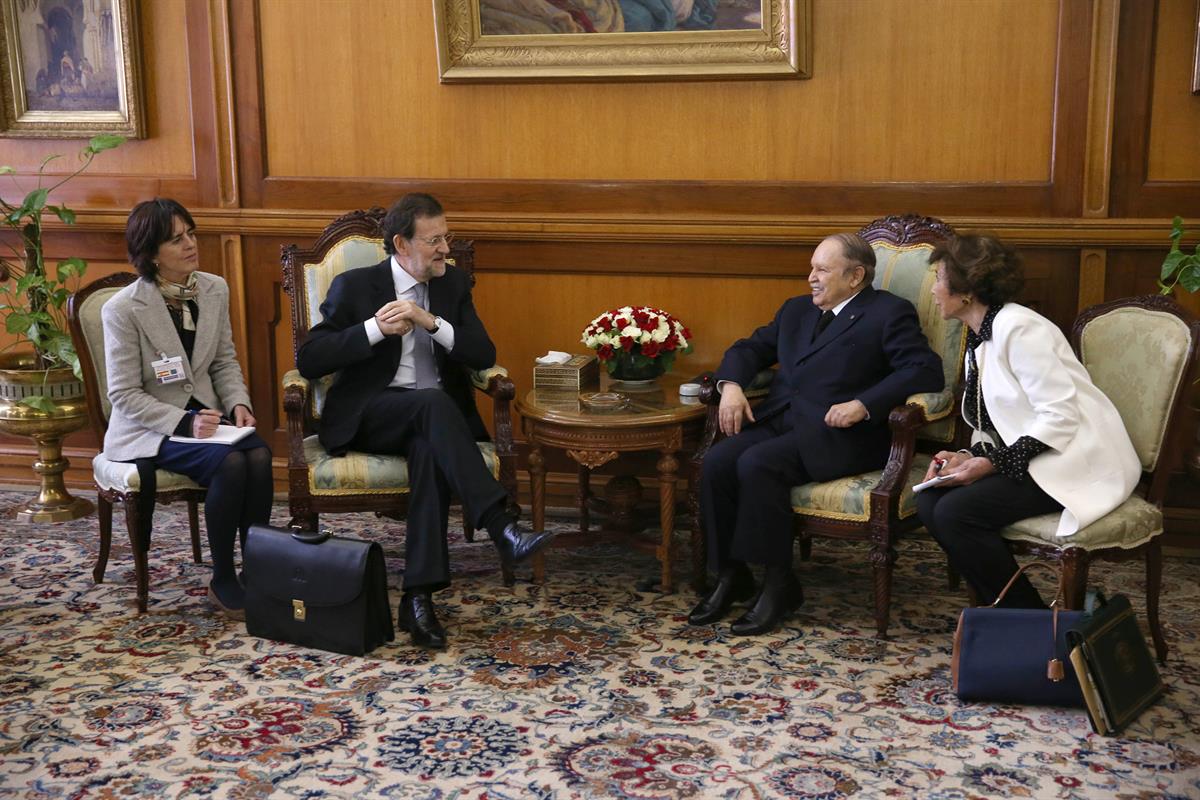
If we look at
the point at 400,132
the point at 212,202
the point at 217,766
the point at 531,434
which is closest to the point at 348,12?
the point at 400,132

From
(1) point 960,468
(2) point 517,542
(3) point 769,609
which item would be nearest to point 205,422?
(2) point 517,542

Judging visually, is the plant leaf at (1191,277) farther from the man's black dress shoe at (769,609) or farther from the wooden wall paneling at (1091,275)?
the man's black dress shoe at (769,609)

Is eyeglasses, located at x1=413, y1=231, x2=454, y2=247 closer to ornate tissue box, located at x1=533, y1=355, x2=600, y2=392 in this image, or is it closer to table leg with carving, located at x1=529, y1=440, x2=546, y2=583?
ornate tissue box, located at x1=533, y1=355, x2=600, y2=392

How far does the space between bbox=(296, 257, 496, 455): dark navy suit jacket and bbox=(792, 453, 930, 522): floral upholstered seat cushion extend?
1.28m

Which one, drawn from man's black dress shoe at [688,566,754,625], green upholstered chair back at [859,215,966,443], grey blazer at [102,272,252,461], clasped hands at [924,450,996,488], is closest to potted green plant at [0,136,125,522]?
grey blazer at [102,272,252,461]

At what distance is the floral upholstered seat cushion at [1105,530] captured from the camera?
3773 mm

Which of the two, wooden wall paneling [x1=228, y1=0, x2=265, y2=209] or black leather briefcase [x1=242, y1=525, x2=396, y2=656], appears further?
wooden wall paneling [x1=228, y1=0, x2=265, y2=209]

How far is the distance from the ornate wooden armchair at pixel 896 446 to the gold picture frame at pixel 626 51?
0.86 m

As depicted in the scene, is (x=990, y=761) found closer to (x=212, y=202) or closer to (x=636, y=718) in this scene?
(x=636, y=718)

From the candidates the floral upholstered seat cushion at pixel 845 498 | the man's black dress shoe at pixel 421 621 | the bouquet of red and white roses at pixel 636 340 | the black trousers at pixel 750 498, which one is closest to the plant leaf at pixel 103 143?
the bouquet of red and white roses at pixel 636 340

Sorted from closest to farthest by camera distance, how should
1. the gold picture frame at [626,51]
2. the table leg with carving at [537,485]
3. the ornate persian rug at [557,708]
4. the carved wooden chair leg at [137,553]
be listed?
the ornate persian rug at [557,708] → the carved wooden chair leg at [137,553] → the table leg with carving at [537,485] → the gold picture frame at [626,51]

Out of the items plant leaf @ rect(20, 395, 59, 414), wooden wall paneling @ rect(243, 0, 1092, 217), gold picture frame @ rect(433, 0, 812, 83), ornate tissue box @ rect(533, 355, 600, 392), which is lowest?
plant leaf @ rect(20, 395, 59, 414)

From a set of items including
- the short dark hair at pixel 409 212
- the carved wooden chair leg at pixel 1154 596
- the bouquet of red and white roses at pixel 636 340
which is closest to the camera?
the carved wooden chair leg at pixel 1154 596

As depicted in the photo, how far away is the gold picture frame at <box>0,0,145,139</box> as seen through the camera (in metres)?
5.71
